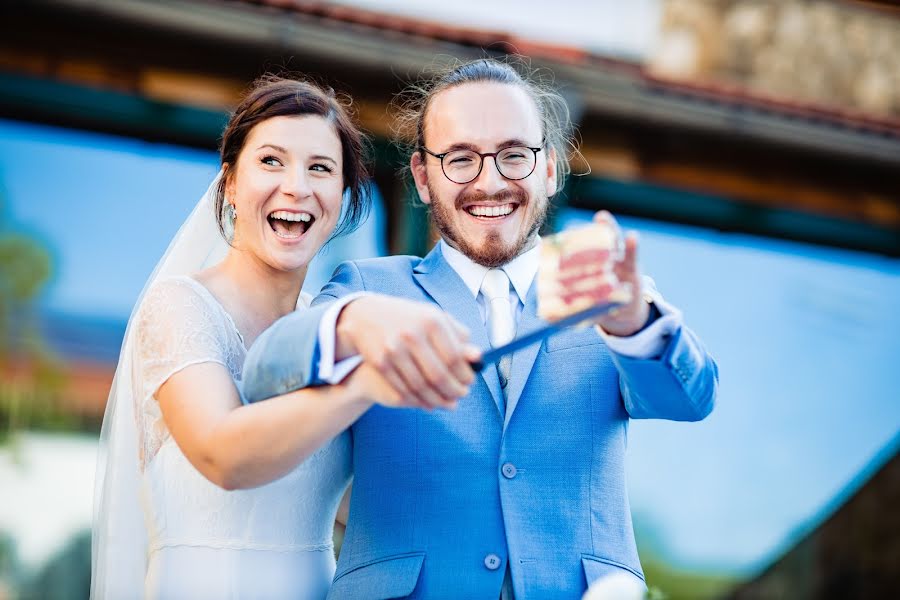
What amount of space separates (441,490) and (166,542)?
2.11 ft

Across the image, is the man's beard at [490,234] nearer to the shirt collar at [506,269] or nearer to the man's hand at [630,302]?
the shirt collar at [506,269]

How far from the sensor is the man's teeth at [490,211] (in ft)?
7.45

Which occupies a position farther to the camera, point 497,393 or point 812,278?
point 812,278

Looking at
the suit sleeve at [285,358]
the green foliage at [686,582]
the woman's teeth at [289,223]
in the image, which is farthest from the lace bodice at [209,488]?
the green foliage at [686,582]

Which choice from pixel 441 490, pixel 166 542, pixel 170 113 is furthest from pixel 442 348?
pixel 170 113

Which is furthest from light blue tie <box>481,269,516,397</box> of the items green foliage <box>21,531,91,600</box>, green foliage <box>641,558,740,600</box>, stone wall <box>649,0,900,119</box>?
stone wall <box>649,0,900,119</box>

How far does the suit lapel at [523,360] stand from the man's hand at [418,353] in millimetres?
464

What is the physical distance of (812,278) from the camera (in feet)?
19.0

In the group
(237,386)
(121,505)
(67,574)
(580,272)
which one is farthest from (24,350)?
(580,272)

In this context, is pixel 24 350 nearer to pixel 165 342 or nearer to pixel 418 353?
pixel 165 342

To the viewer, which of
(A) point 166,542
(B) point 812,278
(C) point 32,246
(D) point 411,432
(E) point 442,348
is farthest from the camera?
(B) point 812,278

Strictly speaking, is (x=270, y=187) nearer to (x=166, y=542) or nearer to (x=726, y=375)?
(x=166, y=542)

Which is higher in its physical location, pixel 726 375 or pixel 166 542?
pixel 166 542

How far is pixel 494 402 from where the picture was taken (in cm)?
209
